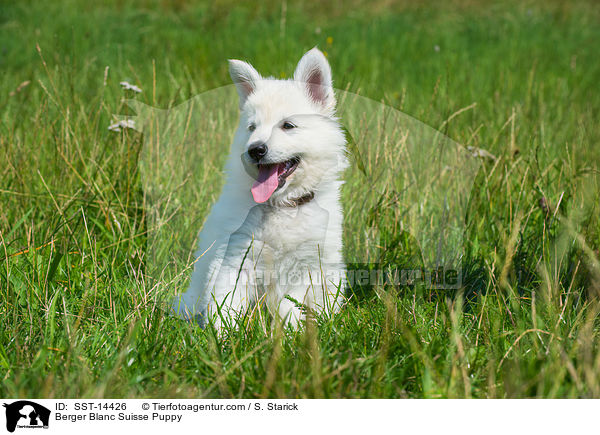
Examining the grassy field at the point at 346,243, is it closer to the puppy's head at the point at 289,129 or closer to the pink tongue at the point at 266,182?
the puppy's head at the point at 289,129

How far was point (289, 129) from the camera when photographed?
225cm

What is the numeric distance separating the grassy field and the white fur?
0.16 m

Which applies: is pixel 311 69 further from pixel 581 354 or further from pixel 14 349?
pixel 14 349

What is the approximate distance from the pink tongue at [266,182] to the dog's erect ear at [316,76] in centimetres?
39

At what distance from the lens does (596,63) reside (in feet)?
25.6

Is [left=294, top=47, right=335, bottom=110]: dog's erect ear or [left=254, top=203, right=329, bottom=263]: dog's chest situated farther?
[left=254, top=203, right=329, bottom=263]: dog's chest

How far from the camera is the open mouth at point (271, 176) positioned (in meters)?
2.26

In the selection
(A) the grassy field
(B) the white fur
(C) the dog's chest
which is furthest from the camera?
(C) the dog's chest
